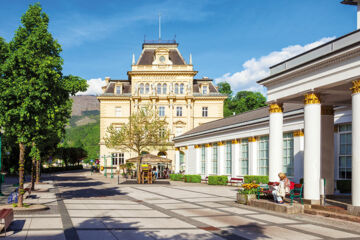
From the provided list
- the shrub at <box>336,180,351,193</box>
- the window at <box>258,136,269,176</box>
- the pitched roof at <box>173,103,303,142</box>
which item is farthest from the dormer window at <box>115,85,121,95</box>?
the shrub at <box>336,180,351,193</box>

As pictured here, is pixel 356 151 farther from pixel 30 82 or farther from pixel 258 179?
pixel 258 179

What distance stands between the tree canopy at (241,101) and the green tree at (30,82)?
220 ft

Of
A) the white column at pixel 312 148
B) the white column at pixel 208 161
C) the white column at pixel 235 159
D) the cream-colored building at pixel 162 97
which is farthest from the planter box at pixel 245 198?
the cream-colored building at pixel 162 97

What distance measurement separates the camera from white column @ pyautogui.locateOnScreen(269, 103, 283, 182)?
71.2 feet

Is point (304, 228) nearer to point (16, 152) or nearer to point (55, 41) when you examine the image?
point (55, 41)

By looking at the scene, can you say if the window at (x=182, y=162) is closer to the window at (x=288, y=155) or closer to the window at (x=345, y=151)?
the window at (x=288, y=155)

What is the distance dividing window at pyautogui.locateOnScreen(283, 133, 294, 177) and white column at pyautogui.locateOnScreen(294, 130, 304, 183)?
77cm

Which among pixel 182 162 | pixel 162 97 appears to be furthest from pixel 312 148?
pixel 162 97

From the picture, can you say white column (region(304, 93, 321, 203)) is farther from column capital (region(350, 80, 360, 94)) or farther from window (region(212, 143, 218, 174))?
window (region(212, 143, 218, 174))

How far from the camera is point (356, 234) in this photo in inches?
506

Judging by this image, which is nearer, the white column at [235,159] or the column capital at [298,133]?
the column capital at [298,133]

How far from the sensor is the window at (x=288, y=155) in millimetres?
29828

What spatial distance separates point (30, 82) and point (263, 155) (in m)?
22.6

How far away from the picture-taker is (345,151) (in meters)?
25.2
